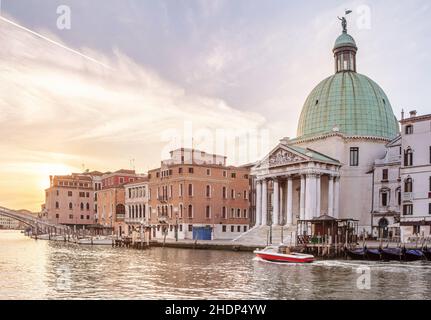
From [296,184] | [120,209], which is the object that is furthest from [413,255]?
[120,209]

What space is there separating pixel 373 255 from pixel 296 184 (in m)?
18.3

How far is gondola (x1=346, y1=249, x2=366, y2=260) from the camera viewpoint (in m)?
28.7

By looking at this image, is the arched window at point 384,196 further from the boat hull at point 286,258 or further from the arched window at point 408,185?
the boat hull at point 286,258

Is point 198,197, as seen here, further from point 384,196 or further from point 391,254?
point 391,254

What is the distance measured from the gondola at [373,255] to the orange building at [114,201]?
36.2 m

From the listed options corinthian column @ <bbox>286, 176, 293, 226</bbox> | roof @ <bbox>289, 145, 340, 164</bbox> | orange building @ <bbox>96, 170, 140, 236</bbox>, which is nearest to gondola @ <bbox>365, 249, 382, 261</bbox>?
roof @ <bbox>289, 145, 340, 164</bbox>

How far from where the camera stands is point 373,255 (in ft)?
92.8

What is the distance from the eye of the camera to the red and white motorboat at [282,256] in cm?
2653

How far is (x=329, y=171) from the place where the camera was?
4262 centimetres

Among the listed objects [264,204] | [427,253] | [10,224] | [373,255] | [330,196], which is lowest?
[10,224]

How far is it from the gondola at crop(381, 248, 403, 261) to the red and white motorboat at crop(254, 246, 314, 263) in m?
3.98

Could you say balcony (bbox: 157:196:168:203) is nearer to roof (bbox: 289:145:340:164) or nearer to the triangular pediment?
the triangular pediment

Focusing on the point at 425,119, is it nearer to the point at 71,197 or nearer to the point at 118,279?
the point at 118,279
